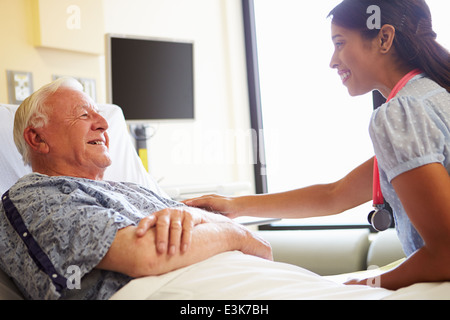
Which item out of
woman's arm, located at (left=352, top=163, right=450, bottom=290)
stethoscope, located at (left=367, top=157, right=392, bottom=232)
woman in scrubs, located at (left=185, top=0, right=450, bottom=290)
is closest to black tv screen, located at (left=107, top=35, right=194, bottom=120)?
woman in scrubs, located at (left=185, top=0, right=450, bottom=290)

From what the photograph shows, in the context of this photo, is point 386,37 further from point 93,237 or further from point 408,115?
point 93,237

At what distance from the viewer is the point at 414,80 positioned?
1.14m

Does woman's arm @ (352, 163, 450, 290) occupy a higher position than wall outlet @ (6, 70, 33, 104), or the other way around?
wall outlet @ (6, 70, 33, 104)

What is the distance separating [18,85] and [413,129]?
2054mm

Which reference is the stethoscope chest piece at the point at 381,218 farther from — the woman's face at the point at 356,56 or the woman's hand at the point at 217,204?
the woman's hand at the point at 217,204

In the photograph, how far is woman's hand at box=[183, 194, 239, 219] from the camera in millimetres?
1572

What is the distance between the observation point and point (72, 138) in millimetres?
1431

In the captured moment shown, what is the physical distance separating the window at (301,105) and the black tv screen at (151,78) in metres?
1.09

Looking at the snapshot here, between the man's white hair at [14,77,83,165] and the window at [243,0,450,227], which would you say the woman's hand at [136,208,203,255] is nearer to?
the man's white hair at [14,77,83,165]

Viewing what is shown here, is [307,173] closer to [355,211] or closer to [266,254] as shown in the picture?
[355,211]

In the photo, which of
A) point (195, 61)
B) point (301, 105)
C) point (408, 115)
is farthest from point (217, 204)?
point (301, 105)

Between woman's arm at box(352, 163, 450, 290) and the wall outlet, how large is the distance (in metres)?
2.05

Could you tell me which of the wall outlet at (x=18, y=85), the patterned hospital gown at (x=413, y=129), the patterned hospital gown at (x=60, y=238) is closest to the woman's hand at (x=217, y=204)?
the patterned hospital gown at (x=60, y=238)
